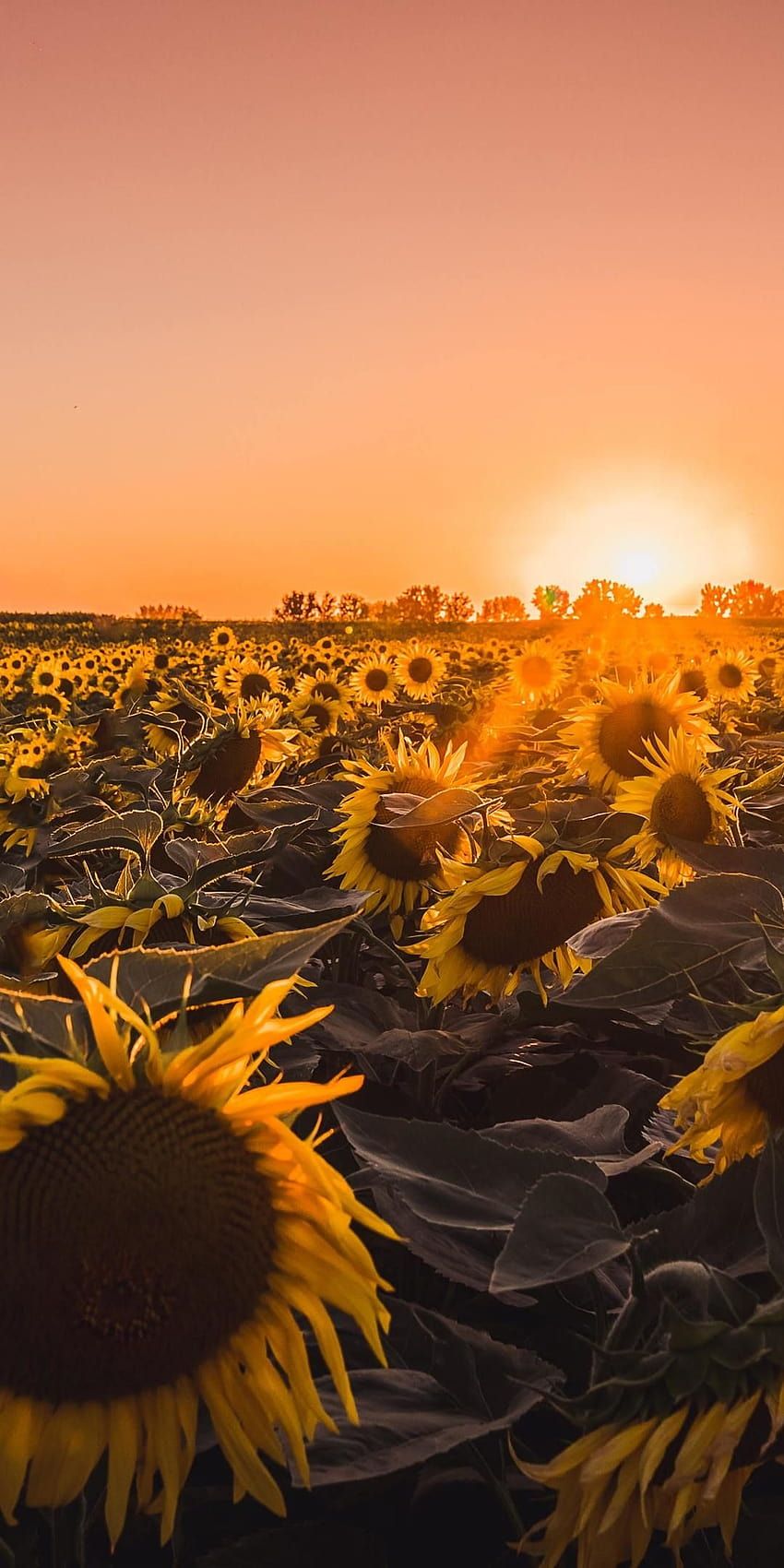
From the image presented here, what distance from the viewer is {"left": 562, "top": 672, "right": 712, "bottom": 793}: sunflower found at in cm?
400

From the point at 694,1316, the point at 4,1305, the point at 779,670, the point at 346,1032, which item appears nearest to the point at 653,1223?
the point at 694,1316

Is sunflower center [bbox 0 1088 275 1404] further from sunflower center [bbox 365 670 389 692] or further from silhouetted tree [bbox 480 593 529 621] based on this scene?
silhouetted tree [bbox 480 593 529 621]

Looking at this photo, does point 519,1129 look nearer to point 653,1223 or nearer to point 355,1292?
point 653,1223

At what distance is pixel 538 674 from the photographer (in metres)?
9.63

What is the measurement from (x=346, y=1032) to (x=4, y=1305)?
1365 millimetres

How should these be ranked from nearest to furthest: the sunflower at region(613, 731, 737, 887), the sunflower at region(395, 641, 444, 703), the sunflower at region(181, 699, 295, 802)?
the sunflower at region(613, 731, 737, 887)
the sunflower at region(181, 699, 295, 802)
the sunflower at region(395, 641, 444, 703)

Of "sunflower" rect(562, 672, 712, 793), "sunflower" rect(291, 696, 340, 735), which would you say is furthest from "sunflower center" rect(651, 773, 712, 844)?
"sunflower" rect(291, 696, 340, 735)

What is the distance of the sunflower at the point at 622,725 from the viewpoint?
4.00 metres

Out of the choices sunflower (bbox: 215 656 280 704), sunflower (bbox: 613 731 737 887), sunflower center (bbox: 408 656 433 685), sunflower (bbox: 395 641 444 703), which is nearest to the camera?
sunflower (bbox: 613 731 737 887)

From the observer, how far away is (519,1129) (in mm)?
Answer: 1539

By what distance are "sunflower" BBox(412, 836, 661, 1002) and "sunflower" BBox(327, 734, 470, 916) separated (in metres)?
0.63

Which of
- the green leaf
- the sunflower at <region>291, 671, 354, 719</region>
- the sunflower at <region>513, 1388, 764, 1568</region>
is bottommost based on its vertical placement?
the sunflower at <region>513, 1388, 764, 1568</region>

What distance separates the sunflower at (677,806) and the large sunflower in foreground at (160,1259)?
1832 mm

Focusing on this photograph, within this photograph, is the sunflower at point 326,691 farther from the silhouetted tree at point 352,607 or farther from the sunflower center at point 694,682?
the silhouetted tree at point 352,607
